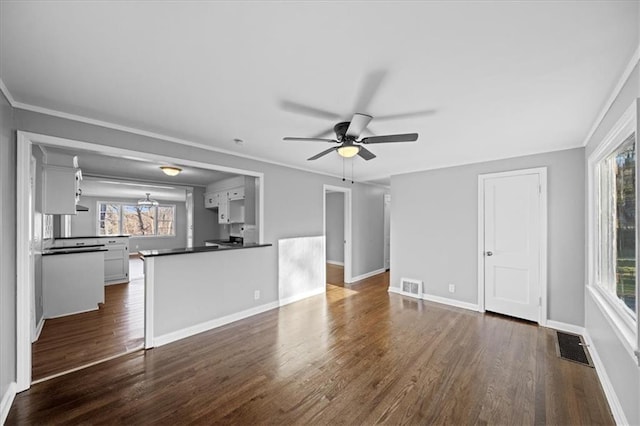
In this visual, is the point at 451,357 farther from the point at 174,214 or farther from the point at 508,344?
the point at 174,214

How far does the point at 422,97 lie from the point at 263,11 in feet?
4.46

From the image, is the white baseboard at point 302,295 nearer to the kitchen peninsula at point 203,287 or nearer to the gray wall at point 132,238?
the kitchen peninsula at point 203,287

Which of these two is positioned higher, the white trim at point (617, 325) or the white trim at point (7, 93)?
the white trim at point (7, 93)

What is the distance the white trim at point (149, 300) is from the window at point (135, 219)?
8190 mm

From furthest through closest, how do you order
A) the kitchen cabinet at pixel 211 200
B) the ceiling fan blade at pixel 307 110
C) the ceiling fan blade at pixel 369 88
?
1. the kitchen cabinet at pixel 211 200
2. the ceiling fan blade at pixel 307 110
3. the ceiling fan blade at pixel 369 88

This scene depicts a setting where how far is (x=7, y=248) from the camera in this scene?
1.98 m

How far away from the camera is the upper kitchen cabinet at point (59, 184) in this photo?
146 inches

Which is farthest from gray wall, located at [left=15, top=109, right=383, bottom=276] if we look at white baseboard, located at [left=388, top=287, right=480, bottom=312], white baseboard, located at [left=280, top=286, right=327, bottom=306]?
white baseboard, located at [left=388, top=287, right=480, bottom=312]

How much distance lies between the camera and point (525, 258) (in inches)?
144

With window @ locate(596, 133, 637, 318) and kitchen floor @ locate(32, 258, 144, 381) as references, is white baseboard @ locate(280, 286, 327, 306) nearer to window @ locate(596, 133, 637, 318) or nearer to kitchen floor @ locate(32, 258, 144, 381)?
kitchen floor @ locate(32, 258, 144, 381)

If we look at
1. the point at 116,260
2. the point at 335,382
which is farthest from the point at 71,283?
the point at 335,382

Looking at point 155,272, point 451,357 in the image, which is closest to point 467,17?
point 451,357

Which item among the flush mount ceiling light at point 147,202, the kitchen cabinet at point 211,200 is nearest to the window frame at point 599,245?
the kitchen cabinet at point 211,200

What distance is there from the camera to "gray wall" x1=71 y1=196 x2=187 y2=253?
8617 millimetres
